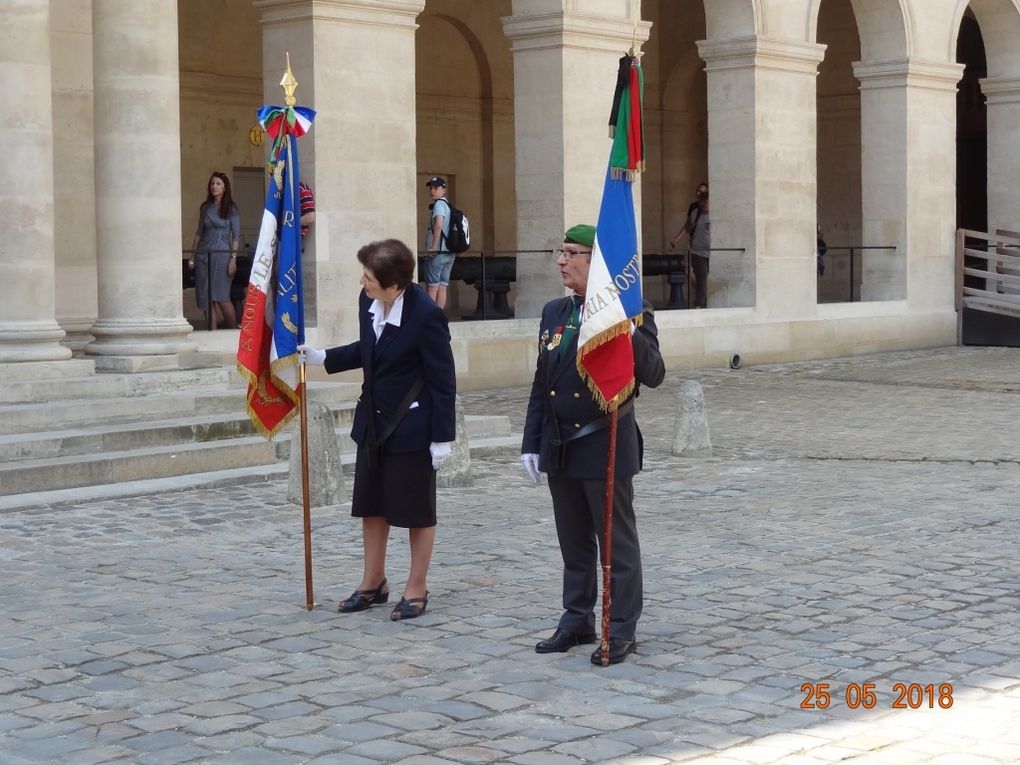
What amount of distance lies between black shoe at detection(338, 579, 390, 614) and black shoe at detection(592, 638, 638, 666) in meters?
1.36

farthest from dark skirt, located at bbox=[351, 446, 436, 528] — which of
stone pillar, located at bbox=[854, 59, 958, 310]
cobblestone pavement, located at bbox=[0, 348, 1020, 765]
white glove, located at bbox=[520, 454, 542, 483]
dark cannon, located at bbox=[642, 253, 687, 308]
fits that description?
stone pillar, located at bbox=[854, 59, 958, 310]

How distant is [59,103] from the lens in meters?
14.3

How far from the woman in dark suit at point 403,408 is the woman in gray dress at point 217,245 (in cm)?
879

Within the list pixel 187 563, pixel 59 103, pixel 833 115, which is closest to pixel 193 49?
pixel 59 103

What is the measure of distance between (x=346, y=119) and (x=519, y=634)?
1030 centimetres

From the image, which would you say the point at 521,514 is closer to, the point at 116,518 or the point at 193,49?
the point at 116,518

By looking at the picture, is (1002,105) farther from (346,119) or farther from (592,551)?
(592,551)

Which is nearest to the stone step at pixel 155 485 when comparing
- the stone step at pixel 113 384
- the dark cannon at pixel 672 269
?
the stone step at pixel 113 384

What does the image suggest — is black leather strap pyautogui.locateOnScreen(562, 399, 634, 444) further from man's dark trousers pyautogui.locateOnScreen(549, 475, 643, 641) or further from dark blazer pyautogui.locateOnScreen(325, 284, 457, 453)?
dark blazer pyautogui.locateOnScreen(325, 284, 457, 453)

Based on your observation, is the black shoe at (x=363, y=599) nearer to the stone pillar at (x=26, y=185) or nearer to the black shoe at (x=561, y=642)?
the black shoe at (x=561, y=642)

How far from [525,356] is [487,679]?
12440mm

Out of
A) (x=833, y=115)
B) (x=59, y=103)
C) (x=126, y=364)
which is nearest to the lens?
(x=126, y=364)

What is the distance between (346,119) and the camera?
1645 cm
